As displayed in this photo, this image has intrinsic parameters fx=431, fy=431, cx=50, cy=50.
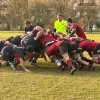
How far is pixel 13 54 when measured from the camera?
15.2 m

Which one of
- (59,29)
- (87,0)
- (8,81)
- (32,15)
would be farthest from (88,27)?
(8,81)

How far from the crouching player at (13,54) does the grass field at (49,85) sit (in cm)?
37

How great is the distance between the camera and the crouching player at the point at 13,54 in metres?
15.1

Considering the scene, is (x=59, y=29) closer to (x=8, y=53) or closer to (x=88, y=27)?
(x=8, y=53)

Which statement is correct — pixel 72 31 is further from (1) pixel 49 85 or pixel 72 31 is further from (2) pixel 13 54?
(1) pixel 49 85

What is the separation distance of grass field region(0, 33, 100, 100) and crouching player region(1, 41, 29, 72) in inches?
14.6

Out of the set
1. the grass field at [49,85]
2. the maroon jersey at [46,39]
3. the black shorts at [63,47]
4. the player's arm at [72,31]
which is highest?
the player's arm at [72,31]

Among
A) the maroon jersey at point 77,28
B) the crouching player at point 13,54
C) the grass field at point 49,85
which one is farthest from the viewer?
the maroon jersey at point 77,28

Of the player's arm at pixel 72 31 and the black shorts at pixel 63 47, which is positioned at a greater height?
the player's arm at pixel 72 31

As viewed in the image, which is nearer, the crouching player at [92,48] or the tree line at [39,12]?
the crouching player at [92,48]

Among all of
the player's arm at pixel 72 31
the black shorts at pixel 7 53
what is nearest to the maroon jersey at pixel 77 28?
the player's arm at pixel 72 31

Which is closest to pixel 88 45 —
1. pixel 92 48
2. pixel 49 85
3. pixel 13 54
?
pixel 92 48

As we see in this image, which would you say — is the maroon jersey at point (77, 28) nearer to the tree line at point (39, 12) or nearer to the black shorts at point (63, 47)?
the black shorts at point (63, 47)

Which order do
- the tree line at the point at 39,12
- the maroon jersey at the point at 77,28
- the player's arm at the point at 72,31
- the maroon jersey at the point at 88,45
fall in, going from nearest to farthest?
the maroon jersey at the point at 88,45
the player's arm at the point at 72,31
the maroon jersey at the point at 77,28
the tree line at the point at 39,12
